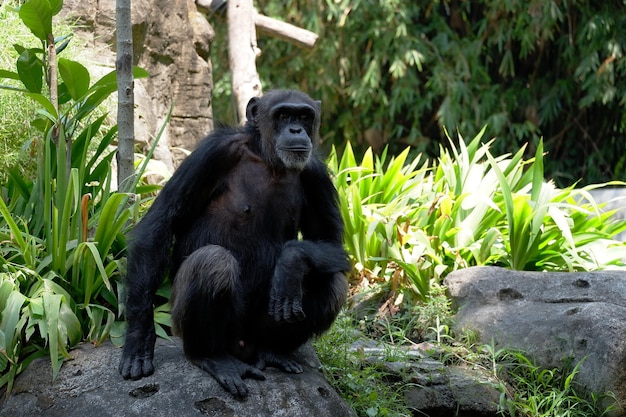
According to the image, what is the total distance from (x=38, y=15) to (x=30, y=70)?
36 cm

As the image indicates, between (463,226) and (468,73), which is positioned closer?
(463,226)

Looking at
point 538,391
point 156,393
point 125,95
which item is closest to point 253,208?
point 156,393

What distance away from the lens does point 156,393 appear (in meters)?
3.84

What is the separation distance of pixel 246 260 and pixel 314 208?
0.60 metres

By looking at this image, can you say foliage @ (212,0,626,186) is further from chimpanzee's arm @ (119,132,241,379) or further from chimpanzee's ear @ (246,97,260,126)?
chimpanzee's arm @ (119,132,241,379)

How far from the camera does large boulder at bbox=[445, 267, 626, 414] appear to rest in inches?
203

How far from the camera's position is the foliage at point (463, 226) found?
6.29 meters

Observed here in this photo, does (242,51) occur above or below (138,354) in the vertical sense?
above

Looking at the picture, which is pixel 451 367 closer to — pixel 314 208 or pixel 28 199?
pixel 314 208

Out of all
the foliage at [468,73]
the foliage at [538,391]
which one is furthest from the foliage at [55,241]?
the foliage at [468,73]

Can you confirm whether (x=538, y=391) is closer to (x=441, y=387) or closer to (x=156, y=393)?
(x=441, y=387)

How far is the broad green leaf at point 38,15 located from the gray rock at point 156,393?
1.90 meters

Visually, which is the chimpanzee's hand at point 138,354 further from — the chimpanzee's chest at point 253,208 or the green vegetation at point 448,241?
the green vegetation at point 448,241

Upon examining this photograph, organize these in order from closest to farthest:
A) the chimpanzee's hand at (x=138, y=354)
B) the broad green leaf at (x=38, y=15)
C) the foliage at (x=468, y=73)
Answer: the chimpanzee's hand at (x=138, y=354)
the broad green leaf at (x=38, y=15)
the foliage at (x=468, y=73)
